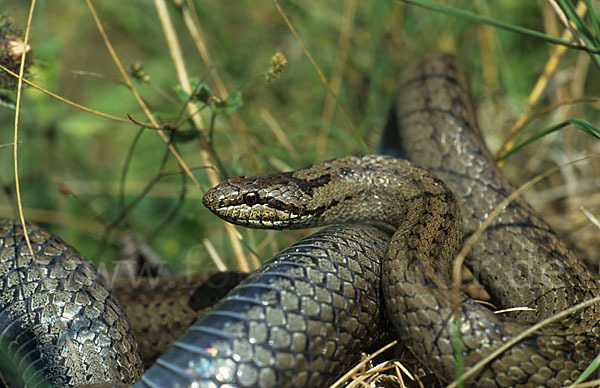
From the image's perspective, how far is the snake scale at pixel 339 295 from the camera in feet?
8.43

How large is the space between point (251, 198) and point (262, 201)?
77mm

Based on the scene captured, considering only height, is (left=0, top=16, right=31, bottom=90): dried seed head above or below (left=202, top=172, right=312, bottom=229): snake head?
above

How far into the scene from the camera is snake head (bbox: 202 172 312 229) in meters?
3.52

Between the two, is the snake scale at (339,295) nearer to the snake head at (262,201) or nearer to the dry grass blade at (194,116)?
the snake head at (262,201)

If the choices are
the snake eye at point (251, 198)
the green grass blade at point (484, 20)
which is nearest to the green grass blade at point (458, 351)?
the snake eye at point (251, 198)

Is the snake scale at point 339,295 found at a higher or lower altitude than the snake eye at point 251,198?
lower

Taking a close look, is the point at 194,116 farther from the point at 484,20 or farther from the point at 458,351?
the point at 458,351

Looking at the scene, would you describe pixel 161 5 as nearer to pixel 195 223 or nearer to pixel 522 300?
pixel 195 223

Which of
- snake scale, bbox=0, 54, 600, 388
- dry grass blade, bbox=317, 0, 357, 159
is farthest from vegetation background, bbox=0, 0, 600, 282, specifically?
snake scale, bbox=0, 54, 600, 388

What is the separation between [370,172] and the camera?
391 centimetres

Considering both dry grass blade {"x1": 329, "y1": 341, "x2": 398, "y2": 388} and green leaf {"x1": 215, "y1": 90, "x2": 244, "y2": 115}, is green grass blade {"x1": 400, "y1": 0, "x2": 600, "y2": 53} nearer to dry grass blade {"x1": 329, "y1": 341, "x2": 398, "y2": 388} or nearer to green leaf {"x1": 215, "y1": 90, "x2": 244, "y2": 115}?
green leaf {"x1": 215, "y1": 90, "x2": 244, "y2": 115}

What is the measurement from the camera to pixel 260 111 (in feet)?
19.5

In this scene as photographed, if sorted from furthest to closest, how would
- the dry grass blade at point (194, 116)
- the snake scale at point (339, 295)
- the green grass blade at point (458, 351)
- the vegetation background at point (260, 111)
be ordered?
1. the vegetation background at point (260, 111)
2. the dry grass blade at point (194, 116)
3. the snake scale at point (339, 295)
4. the green grass blade at point (458, 351)

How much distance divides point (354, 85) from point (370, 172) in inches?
104
